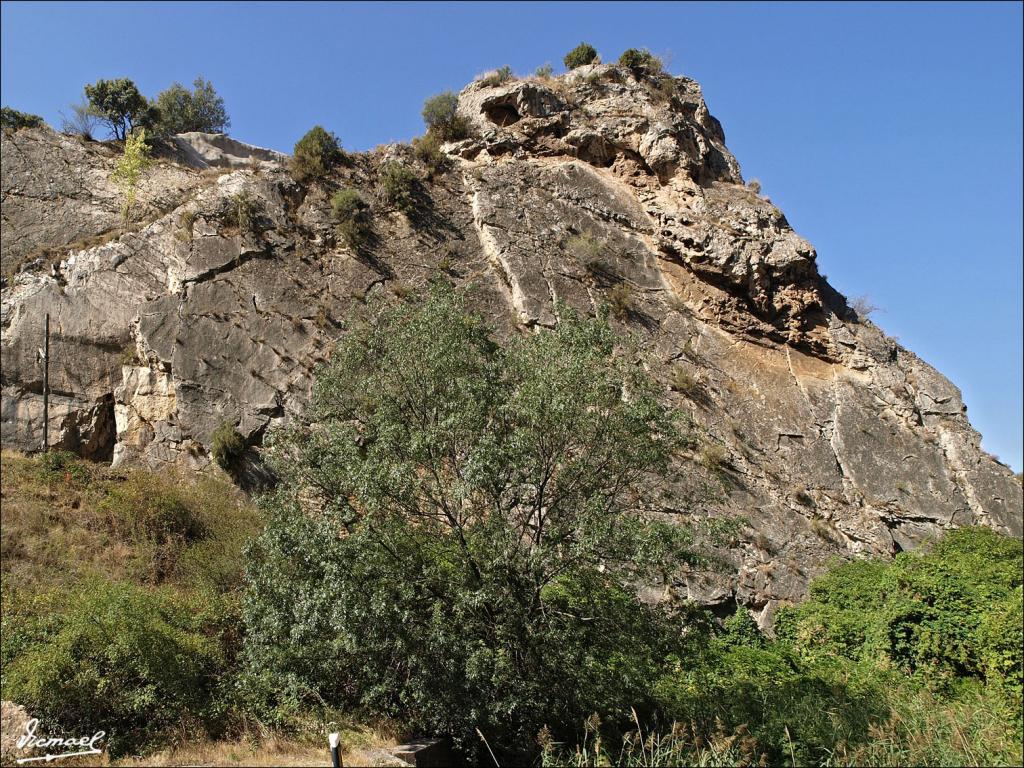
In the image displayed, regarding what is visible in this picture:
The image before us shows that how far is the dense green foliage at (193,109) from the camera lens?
31281 mm

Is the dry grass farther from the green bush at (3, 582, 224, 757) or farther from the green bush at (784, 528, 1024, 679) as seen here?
the green bush at (784, 528, 1024, 679)

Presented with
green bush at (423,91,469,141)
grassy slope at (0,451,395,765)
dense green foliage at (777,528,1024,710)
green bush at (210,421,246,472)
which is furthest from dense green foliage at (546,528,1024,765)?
green bush at (423,91,469,141)

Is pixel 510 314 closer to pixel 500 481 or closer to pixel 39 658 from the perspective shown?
pixel 500 481

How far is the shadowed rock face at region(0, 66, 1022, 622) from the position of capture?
16.1 metres

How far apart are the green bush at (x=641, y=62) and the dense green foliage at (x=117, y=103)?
1813 cm

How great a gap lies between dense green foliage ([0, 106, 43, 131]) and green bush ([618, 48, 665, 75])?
20.6 meters

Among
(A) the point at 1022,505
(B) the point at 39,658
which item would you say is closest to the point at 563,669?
(B) the point at 39,658

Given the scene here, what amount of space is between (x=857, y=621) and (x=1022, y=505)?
27.0 feet

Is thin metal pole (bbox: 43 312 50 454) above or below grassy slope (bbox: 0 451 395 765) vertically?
above

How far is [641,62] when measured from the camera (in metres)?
25.8

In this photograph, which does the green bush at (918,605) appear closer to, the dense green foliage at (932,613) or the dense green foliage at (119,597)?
the dense green foliage at (932,613)

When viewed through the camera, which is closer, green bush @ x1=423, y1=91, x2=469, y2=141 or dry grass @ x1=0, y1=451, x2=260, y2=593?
dry grass @ x1=0, y1=451, x2=260, y2=593

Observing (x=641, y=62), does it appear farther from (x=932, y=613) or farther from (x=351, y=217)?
(x=932, y=613)

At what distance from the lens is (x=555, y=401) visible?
905 cm
